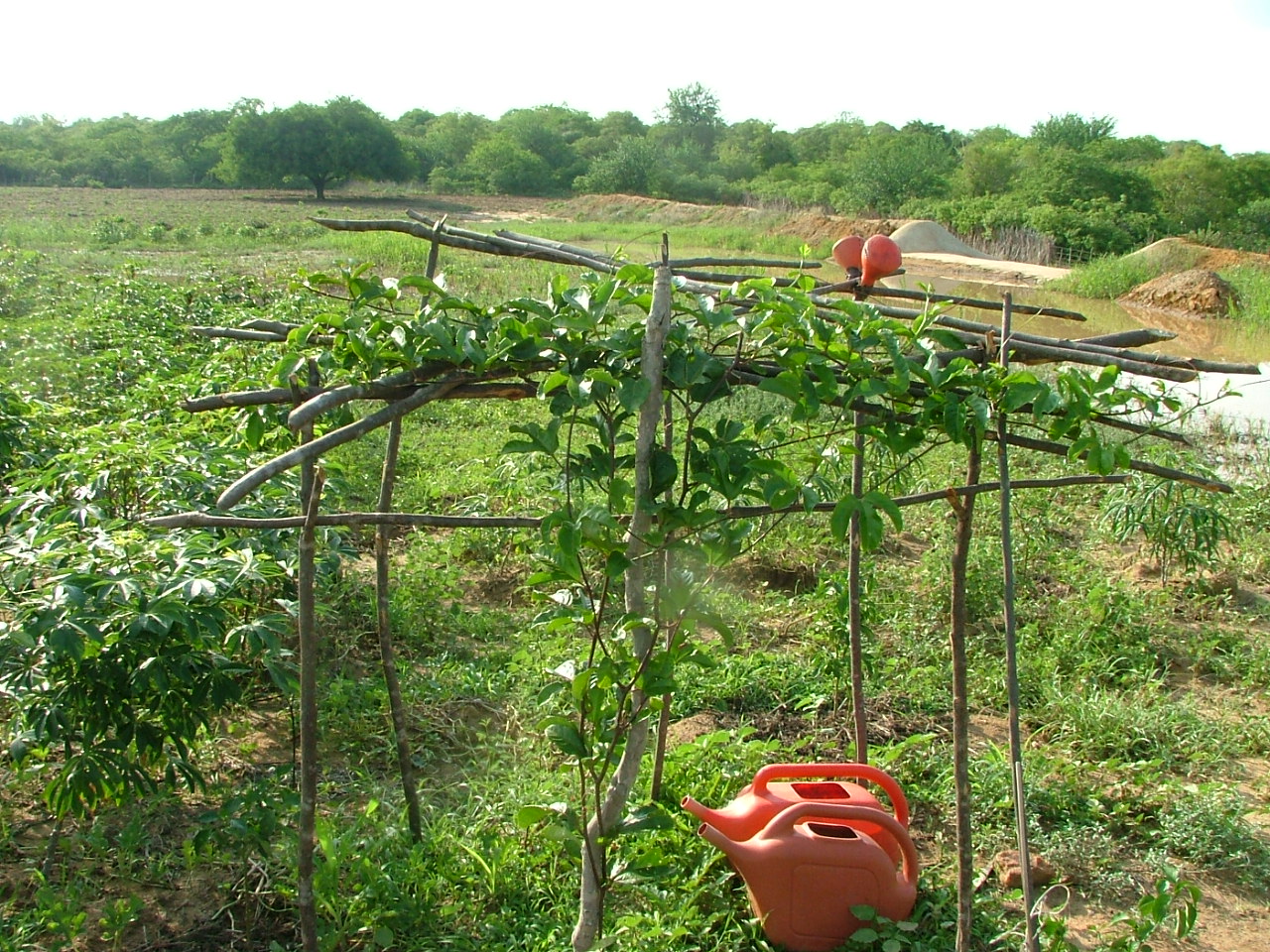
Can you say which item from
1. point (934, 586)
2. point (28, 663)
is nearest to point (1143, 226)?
point (934, 586)

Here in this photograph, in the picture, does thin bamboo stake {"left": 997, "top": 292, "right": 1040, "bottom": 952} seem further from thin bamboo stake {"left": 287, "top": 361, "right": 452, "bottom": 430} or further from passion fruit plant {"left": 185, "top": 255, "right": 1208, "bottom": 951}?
thin bamboo stake {"left": 287, "top": 361, "right": 452, "bottom": 430}

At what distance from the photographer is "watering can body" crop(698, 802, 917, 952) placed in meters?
2.30

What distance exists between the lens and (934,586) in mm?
4340

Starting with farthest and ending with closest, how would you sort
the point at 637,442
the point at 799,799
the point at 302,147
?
the point at 302,147 → the point at 799,799 → the point at 637,442

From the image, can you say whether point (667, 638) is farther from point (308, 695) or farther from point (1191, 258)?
point (1191, 258)

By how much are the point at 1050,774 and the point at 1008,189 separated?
107 ft

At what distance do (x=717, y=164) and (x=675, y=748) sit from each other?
50.5 metres

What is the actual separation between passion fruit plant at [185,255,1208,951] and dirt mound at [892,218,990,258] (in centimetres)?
2496

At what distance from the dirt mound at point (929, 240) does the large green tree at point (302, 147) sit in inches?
1011

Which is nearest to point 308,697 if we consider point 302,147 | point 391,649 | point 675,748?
point 391,649

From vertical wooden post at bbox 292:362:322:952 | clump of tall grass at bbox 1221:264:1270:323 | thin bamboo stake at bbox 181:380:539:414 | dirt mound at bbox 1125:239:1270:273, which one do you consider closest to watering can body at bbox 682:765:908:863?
vertical wooden post at bbox 292:362:322:952

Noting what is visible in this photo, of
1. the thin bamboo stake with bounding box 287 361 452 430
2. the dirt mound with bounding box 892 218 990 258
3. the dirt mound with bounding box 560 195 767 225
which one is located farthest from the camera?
the dirt mound with bounding box 560 195 767 225

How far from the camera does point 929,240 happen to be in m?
25.8

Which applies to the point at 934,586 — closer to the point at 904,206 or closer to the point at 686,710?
the point at 686,710
